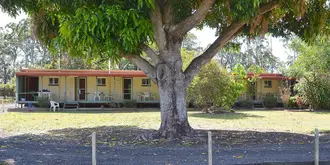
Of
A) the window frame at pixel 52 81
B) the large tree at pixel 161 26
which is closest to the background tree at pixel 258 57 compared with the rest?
the window frame at pixel 52 81

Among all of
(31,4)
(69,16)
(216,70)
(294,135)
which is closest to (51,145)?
(69,16)

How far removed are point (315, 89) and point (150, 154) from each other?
2248cm

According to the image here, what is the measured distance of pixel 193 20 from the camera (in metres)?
11.8

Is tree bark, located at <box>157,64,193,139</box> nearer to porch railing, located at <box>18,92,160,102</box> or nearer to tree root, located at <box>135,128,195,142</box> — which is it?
tree root, located at <box>135,128,195,142</box>

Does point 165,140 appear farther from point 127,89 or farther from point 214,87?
point 127,89

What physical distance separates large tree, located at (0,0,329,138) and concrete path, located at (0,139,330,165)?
252cm

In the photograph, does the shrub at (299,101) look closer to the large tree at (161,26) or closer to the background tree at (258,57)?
the large tree at (161,26)

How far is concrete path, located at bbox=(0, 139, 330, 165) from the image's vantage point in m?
8.01

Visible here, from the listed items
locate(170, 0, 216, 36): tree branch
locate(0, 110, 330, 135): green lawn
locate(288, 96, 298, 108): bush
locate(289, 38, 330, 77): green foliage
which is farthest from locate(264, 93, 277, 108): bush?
locate(170, 0, 216, 36): tree branch

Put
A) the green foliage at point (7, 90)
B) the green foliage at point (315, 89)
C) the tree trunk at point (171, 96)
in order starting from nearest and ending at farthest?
1. the tree trunk at point (171, 96)
2. the green foliage at point (315, 89)
3. the green foliage at point (7, 90)

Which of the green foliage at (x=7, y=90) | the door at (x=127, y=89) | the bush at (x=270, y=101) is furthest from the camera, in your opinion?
the green foliage at (x=7, y=90)

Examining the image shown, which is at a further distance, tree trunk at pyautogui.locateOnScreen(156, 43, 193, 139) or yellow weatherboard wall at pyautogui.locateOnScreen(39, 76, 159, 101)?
yellow weatherboard wall at pyautogui.locateOnScreen(39, 76, 159, 101)

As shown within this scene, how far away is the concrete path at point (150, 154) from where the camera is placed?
8008 millimetres

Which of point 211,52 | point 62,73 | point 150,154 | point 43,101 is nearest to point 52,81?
point 62,73
